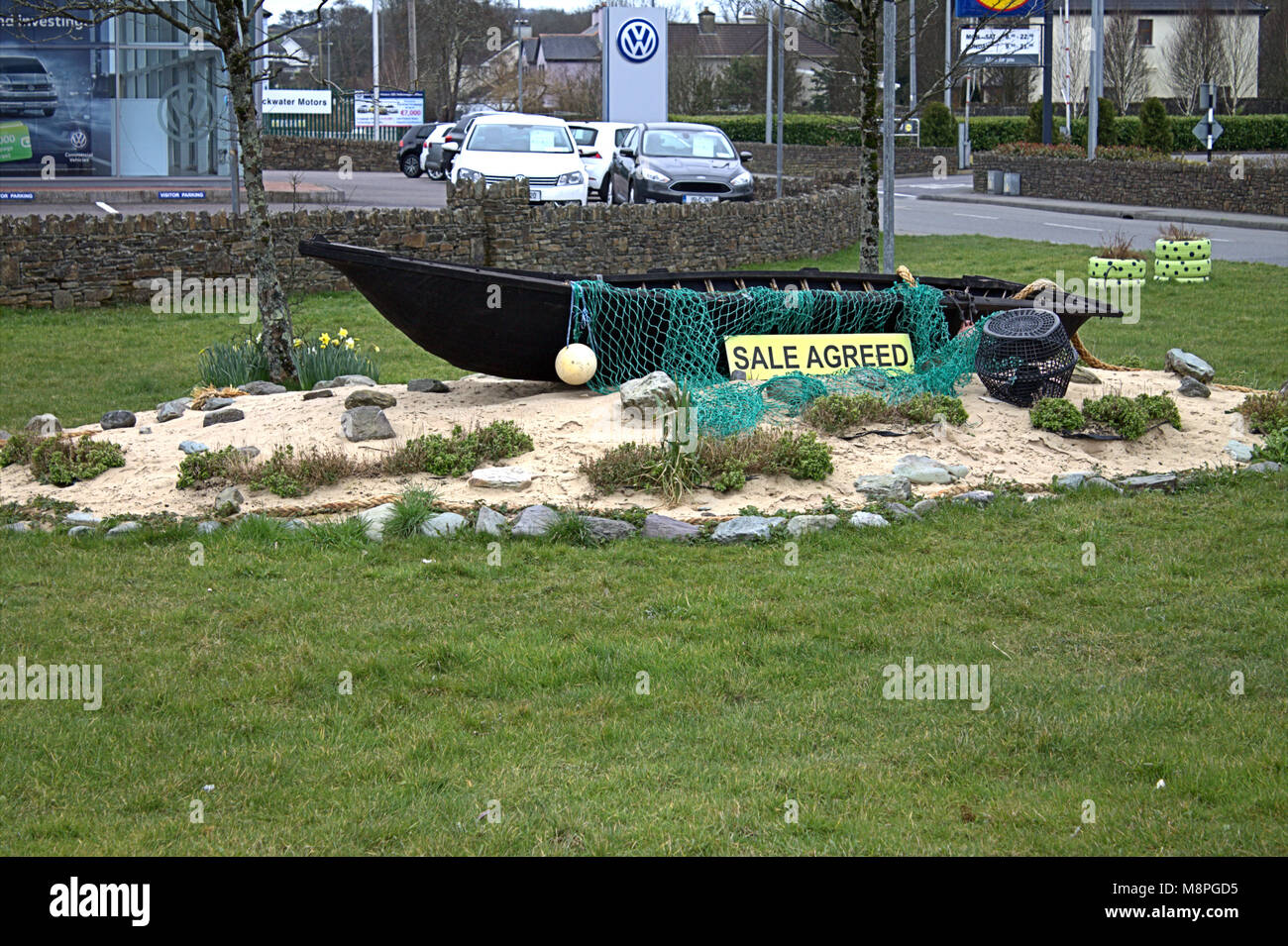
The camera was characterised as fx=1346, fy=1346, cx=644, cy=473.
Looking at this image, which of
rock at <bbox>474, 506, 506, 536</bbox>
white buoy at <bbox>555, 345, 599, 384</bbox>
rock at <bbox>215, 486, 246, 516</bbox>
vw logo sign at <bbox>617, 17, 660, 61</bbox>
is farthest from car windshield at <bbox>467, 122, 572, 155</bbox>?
rock at <bbox>474, 506, 506, 536</bbox>

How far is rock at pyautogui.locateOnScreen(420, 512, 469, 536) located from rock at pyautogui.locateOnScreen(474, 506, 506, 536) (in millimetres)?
83

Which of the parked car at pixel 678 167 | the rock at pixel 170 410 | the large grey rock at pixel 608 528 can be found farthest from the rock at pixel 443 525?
the parked car at pixel 678 167

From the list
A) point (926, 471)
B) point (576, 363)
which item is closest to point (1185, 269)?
point (926, 471)

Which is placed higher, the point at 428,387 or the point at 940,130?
the point at 940,130

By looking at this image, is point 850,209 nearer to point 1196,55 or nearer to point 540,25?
point 1196,55

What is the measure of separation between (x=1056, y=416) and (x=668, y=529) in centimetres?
336

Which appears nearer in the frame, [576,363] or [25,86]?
[576,363]

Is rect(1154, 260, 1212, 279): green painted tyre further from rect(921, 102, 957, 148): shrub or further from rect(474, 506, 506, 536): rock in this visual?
rect(921, 102, 957, 148): shrub

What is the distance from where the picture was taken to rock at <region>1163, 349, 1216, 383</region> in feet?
36.4

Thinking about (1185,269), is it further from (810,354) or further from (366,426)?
(366,426)

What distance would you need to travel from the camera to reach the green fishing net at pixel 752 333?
32.4 ft

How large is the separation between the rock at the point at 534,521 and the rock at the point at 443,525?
1.10 ft

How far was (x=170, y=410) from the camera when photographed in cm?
1062

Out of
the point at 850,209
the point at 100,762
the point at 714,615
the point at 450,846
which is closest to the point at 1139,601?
the point at 714,615
